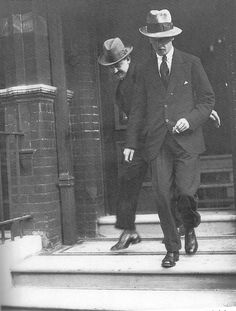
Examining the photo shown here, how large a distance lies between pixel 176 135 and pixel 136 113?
376 millimetres

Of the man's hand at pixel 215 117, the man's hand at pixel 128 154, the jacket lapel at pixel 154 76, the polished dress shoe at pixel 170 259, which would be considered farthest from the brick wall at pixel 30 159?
the man's hand at pixel 215 117

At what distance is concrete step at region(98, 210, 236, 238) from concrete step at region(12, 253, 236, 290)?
2.37ft

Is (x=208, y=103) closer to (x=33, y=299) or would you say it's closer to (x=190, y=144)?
(x=190, y=144)

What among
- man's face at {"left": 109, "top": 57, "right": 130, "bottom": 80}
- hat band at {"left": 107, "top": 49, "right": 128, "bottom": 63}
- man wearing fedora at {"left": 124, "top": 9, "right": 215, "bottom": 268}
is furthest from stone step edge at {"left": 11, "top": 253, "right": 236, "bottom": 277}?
hat band at {"left": 107, "top": 49, "right": 128, "bottom": 63}

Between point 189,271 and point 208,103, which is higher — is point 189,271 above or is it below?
below

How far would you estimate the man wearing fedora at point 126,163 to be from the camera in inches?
155

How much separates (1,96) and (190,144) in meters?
1.75

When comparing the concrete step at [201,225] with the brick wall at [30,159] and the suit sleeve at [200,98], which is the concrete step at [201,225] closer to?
the brick wall at [30,159]

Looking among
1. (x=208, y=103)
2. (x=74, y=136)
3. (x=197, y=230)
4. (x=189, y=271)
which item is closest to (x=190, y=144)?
(x=208, y=103)

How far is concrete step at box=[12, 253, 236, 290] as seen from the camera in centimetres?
336

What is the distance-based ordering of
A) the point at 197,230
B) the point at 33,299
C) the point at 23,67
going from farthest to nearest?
the point at 197,230 < the point at 23,67 < the point at 33,299

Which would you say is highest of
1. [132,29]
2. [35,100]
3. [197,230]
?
[132,29]

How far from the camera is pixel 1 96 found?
14.2 feet

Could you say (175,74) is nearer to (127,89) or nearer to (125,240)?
(127,89)
